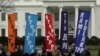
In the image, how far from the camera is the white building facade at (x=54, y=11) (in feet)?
256

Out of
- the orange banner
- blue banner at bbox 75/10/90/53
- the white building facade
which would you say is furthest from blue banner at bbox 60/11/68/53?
the white building facade

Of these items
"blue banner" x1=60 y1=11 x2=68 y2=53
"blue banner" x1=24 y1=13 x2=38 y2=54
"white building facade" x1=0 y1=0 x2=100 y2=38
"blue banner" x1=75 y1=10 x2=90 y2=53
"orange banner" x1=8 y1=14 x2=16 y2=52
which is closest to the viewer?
"blue banner" x1=75 y1=10 x2=90 y2=53

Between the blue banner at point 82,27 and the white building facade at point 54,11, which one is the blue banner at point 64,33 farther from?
the white building facade at point 54,11

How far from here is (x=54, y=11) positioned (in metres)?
82.6

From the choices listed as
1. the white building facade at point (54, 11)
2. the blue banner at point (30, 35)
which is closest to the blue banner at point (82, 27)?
the blue banner at point (30, 35)

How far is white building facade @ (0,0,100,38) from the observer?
256 ft

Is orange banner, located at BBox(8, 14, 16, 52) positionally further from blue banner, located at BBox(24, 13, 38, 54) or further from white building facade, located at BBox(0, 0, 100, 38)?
white building facade, located at BBox(0, 0, 100, 38)

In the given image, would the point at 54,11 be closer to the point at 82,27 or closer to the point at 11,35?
the point at 11,35

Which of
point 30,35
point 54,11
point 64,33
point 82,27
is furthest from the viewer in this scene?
point 54,11

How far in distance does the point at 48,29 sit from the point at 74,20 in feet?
187

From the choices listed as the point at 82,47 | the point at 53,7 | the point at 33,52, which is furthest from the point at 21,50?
the point at 53,7

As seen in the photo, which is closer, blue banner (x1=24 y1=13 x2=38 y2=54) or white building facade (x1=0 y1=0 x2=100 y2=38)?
blue banner (x1=24 y1=13 x2=38 y2=54)

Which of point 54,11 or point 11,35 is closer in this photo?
point 11,35

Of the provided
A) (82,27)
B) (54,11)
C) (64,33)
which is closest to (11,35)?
(64,33)
